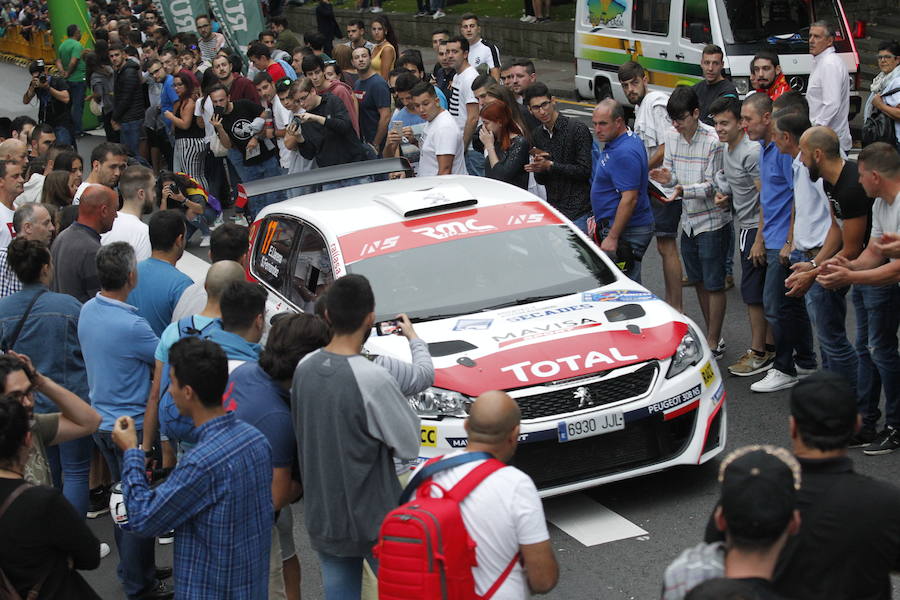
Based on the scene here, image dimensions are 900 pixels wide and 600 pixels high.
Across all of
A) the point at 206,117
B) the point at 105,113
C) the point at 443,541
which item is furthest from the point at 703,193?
the point at 105,113

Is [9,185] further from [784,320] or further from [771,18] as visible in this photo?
[771,18]

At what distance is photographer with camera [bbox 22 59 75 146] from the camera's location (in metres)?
16.7

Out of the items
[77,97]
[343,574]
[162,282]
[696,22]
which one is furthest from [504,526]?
[77,97]

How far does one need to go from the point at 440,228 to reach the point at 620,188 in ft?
5.83

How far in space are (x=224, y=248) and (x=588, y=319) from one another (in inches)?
78.4

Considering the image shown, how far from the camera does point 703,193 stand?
8320mm

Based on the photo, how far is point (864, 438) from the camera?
269 inches

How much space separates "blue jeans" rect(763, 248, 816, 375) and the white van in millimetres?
7302

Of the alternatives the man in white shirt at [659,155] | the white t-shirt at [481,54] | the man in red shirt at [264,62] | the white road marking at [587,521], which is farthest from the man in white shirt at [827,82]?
the white road marking at [587,521]

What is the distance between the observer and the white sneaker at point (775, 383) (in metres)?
7.80

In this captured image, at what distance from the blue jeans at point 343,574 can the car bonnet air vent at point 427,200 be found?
2.99 m

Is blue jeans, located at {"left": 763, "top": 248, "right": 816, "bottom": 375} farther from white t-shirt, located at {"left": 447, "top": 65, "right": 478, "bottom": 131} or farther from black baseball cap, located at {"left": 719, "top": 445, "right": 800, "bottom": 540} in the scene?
white t-shirt, located at {"left": 447, "top": 65, "right": 478, "bottom": 131}

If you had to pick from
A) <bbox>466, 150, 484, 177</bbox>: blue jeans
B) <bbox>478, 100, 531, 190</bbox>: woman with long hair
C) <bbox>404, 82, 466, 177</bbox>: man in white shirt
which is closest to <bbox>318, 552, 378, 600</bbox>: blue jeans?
<bbox>478, 100, 531, 190</bbox>: woman with long hair

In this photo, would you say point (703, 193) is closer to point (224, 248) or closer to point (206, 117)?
point (224, 248)
